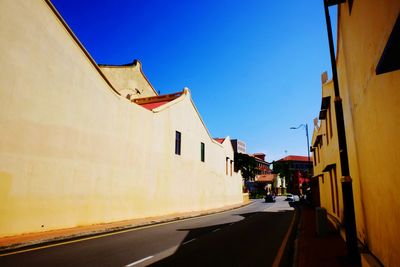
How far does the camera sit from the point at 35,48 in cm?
1177

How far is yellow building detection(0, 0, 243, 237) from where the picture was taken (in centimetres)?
1059

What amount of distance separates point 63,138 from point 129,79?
18675 mm

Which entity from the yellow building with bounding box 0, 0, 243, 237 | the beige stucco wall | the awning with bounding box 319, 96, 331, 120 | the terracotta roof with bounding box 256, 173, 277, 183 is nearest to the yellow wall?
the awning with bounding box 319, 96, 331, 120

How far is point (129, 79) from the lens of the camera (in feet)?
99.4

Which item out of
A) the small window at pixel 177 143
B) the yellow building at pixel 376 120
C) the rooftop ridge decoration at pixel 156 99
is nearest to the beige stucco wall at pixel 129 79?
the rooftop ridge decoration at pixel 156 99

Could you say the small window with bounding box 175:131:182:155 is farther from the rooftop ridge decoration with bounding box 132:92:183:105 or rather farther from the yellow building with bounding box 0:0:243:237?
the rooftop ridge decoration with bounding box 132:92:183:105

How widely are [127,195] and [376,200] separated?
13.8 metres

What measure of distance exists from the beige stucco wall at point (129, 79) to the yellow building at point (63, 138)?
9.48 m

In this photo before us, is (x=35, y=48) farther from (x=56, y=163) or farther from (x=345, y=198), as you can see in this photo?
(x=345, y=198)

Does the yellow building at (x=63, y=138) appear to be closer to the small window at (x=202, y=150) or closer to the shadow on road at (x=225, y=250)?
the shadow on road at (x=225, y=250)

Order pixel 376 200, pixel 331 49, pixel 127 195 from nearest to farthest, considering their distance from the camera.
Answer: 1. pixel 376 200
2. pixel 331 49
3. pixel 127 195

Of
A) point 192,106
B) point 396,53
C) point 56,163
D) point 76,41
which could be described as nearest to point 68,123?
point 56,163

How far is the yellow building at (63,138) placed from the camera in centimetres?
1059

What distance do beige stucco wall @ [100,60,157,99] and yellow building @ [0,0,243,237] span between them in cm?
948
